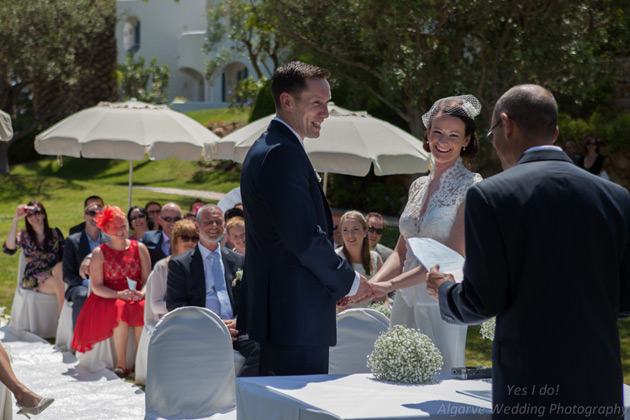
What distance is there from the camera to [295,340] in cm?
324

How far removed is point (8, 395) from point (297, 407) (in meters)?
3.32

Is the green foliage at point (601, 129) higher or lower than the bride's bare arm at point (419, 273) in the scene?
higher

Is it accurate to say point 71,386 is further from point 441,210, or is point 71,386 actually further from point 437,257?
point 437,257

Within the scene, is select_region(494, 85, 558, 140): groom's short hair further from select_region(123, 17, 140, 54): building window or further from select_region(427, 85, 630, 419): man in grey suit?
select_region(123, 17, 140, 54): building window

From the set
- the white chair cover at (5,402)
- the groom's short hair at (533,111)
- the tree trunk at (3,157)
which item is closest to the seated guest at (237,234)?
the white chair cover at (5,402)

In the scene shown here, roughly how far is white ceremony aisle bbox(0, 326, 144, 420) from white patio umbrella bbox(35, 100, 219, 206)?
9.06 ft

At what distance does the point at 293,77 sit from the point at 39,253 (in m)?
6.84

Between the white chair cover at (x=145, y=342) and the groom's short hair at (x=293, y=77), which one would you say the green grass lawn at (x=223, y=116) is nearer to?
the white chair cover at (x=145, y=342)

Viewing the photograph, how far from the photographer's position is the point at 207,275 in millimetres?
6492

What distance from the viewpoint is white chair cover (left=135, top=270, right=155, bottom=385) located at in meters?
7.05

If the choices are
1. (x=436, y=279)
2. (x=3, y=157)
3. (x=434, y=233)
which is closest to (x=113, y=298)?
(x=434, y=233)

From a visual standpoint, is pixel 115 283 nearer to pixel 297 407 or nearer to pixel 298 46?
pixel 297 407

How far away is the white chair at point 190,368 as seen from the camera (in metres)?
4.43

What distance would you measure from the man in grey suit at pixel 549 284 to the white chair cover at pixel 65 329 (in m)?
6.87
